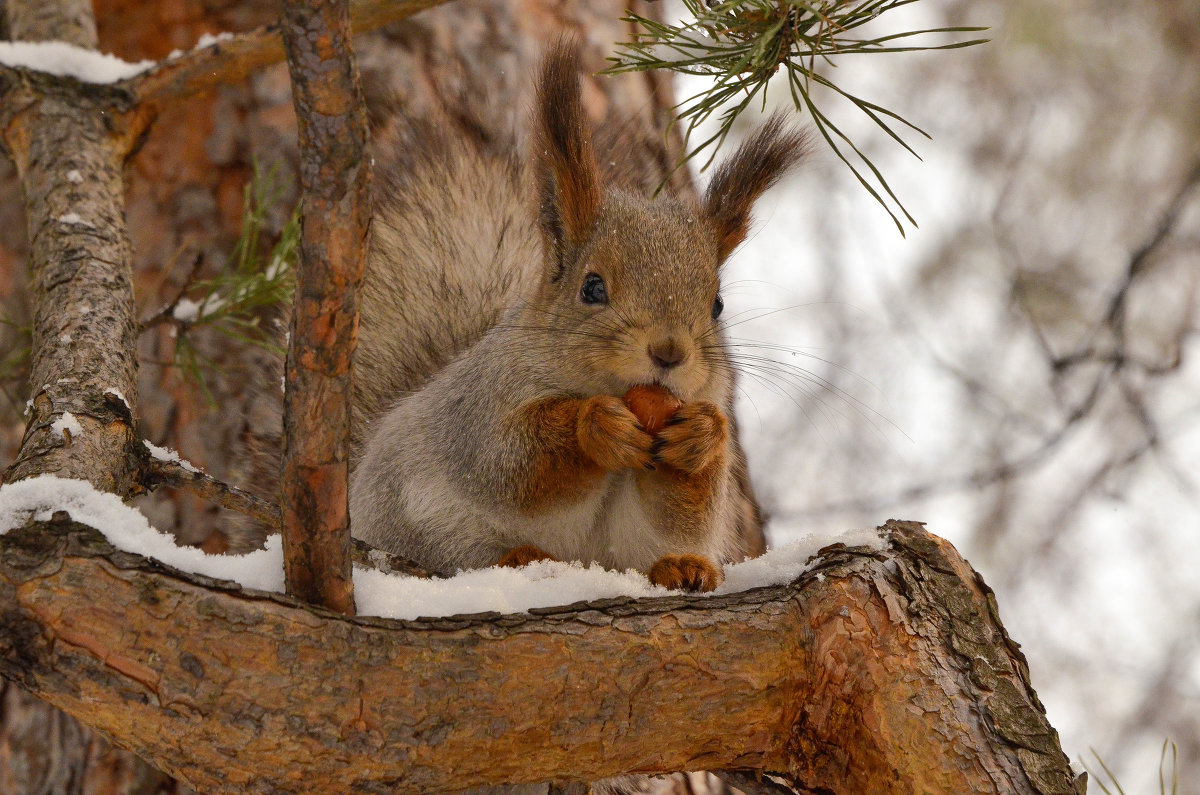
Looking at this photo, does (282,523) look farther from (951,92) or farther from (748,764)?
(951,92)

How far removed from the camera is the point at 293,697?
0.94 metres

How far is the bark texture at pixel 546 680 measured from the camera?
0.91m

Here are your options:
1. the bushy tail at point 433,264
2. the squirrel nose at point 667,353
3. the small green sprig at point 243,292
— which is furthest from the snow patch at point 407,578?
the bushy tail at point 433,264

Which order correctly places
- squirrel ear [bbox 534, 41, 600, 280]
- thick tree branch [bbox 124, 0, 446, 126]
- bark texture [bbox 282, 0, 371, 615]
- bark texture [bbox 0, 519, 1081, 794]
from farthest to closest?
1. thick tree branch [bbox 124, 0, 446, 126]
2. squirrel ear [bbox 534, 41, 600, 280]
3. bark texture [bbox 0, 519, 1081, 794]
4. bark texture [bbox 282, 0, 371, 615]

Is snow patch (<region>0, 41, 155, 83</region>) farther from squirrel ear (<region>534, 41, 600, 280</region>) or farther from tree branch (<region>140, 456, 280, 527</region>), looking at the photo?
tree branch (<region>140, 456, 280, 527</region>)

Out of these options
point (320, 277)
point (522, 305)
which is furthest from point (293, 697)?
point (522, 305)

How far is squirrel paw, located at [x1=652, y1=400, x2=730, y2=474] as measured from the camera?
1350 millimetres

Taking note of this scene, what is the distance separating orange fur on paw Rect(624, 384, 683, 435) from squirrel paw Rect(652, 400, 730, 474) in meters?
0.01

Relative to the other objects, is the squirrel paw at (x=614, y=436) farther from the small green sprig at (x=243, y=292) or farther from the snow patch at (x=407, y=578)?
the small green sprig at (x=243, y=292)

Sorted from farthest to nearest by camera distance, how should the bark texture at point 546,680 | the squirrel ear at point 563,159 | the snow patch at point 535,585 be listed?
the squirrel ear at point 563,159, the snow patch at point 535,585, the bark texture at point 546,680

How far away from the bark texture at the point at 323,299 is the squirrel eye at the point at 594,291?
24.8 inches

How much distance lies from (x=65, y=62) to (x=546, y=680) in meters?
1.44

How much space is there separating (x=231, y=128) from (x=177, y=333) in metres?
0.54

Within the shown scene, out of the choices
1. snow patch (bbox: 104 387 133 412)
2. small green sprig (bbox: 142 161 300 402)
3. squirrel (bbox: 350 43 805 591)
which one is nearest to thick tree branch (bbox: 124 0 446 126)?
small green sprig (bbox: 142 161 300 402)
